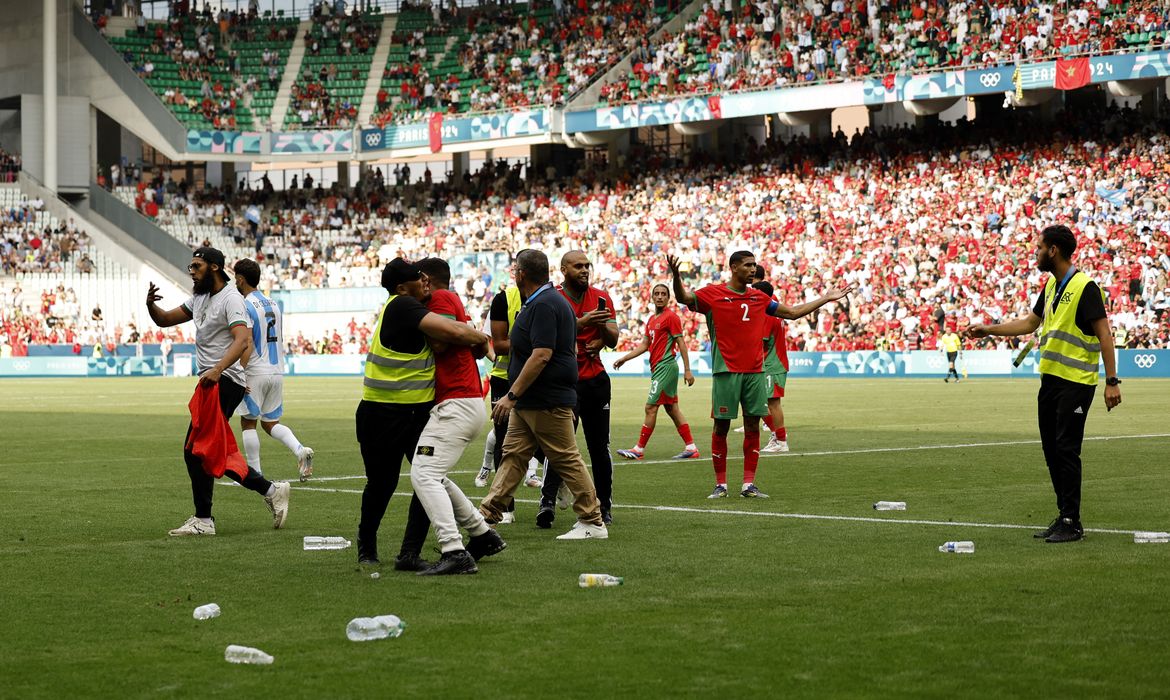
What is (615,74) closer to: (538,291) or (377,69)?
(377,69)

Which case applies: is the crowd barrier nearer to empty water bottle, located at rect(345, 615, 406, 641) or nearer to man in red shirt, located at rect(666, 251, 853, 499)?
man in red shirt, located at rect(666, 251, 853, 499)

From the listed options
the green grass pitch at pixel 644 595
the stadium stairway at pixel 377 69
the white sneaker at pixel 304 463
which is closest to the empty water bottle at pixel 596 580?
the green grass pitch at pixel 644 595

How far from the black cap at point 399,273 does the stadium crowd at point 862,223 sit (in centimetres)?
3613

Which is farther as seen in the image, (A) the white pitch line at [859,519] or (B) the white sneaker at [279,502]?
(B) the white sneaker at [279,502]

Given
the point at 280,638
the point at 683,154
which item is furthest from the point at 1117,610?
the point at 683,154

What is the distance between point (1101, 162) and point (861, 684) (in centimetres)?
4402

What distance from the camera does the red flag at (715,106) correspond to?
2205 inches

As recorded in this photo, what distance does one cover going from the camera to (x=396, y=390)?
9914 millimetres

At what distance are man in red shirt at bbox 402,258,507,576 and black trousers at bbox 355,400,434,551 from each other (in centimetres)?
3

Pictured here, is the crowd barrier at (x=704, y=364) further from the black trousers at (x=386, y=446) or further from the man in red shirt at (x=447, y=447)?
the black trousers at (x=386, y=446)

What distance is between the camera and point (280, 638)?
7.62 metres

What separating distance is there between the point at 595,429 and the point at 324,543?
268cm

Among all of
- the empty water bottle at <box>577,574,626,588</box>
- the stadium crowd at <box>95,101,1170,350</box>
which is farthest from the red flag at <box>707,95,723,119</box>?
the empty water bottle at <box>577,574,626,588</box>

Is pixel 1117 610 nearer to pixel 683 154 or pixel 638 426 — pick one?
pixel 638 426
